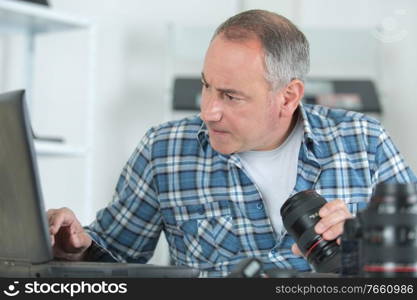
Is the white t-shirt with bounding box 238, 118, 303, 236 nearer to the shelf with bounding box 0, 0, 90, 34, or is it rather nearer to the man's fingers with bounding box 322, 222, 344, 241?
the man's fingers with bounding box 322, 222, 344, 241

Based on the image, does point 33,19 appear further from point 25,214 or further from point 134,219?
point 25,214

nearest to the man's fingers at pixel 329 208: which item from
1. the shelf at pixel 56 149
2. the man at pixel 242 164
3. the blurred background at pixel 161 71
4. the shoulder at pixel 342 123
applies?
the man at pixel 242 164

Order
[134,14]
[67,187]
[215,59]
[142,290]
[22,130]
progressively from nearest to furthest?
[142,290], [22,130], [215,59], [67,187], [134,14]

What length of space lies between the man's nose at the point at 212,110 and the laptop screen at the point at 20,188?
0.52m

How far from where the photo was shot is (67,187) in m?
2.98

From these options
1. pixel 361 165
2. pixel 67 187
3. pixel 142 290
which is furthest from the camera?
pixel 67 187

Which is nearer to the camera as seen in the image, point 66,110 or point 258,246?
point 258,246

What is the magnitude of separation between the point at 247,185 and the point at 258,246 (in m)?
0.13

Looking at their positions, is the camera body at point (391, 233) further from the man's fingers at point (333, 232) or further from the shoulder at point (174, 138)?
the shoulder at point (174, 138)

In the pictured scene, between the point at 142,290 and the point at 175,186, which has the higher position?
the point at 142,290

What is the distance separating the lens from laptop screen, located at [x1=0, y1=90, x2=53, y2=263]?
3.34ft

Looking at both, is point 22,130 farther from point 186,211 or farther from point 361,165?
point 361,165

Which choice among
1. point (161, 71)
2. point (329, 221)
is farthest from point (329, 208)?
point (161, 71)

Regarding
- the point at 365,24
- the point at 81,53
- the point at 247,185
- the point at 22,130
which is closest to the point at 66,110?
the point at 81,53
